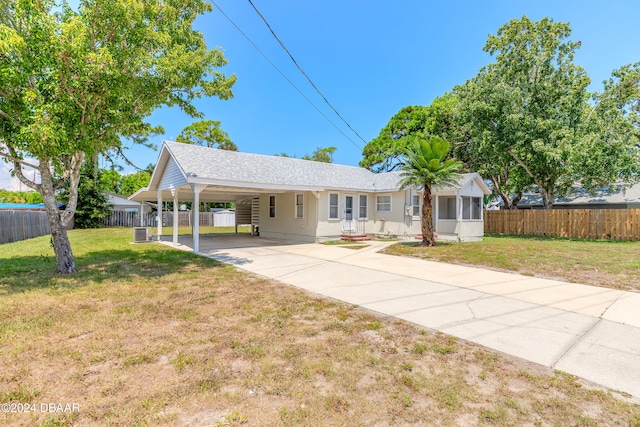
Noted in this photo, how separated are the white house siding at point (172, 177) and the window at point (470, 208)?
13825 millimetres

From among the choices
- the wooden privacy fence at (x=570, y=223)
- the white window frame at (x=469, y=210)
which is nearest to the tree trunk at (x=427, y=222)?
the white window frame at (x=469, y=210)

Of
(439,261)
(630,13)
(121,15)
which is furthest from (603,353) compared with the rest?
(630,13)

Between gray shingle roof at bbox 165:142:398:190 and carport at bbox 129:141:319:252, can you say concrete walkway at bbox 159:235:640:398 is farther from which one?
gray shingle roof at bbox 165:142:398:190

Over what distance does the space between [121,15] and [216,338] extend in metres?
7.74

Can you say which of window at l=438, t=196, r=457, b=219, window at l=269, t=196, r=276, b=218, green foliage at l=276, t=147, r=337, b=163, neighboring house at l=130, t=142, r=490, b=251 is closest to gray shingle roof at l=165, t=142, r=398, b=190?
neighboring house at l=130, t=142, r=490, b=251

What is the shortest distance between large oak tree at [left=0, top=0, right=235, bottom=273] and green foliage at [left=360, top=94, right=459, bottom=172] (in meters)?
16.2

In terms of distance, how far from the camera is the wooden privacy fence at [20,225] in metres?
14.4

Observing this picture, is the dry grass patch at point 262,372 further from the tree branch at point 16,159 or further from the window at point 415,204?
the window at point 415,204

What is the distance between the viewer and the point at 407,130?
2875 cm

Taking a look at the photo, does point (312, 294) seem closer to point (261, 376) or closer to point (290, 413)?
point (261, 376)

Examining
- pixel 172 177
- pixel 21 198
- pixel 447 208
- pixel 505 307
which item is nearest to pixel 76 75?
pixel 172 177

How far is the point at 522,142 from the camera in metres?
18.6

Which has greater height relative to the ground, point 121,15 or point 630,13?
point 630,13

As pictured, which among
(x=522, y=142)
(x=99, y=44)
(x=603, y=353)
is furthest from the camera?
(x=522, y=142)
